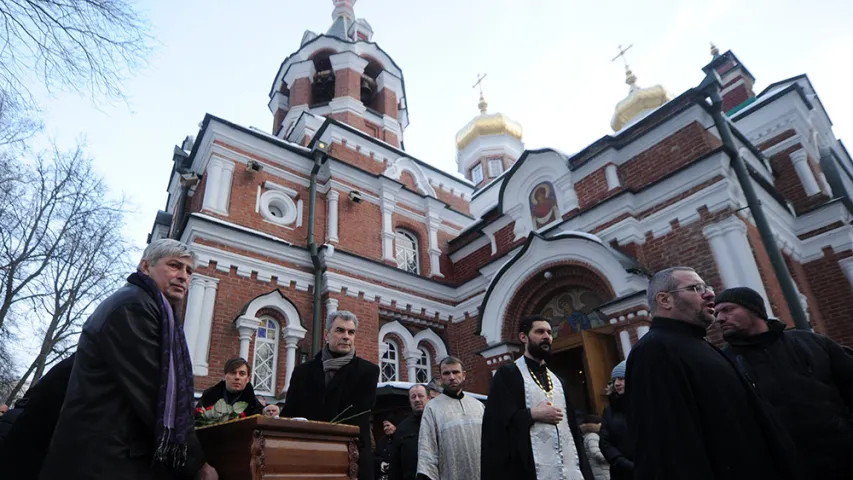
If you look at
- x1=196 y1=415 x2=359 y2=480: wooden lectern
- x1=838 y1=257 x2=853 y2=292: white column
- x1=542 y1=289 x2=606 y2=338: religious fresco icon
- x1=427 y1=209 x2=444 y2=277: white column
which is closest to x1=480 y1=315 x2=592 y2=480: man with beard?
x1=196 y1=415 x2=359 y2=480: wooden lectern

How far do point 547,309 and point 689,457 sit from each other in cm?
835

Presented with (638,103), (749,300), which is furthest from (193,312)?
(638,103)

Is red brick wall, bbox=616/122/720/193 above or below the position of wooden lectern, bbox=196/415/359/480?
above

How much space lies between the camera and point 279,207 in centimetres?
1174

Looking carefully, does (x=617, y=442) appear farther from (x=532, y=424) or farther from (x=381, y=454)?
Answer: (x=381, y=454)

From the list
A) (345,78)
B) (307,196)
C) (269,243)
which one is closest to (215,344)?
(269,243)

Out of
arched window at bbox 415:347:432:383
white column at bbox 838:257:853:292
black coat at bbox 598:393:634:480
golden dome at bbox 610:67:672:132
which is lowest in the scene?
black coat at bbox 598:393:634:480

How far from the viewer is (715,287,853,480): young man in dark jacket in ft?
8.32

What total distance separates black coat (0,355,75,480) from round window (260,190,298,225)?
9307 millimetres

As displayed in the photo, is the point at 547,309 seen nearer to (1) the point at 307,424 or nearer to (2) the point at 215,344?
(2) the point at 215,344

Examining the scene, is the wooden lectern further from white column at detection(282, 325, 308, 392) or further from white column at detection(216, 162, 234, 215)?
white column at detection(216, 162, 234, 215)

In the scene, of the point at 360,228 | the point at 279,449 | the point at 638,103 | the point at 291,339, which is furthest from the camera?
the point at 638,103

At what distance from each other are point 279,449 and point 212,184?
943cm

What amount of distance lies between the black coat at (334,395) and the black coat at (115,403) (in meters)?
1.16
